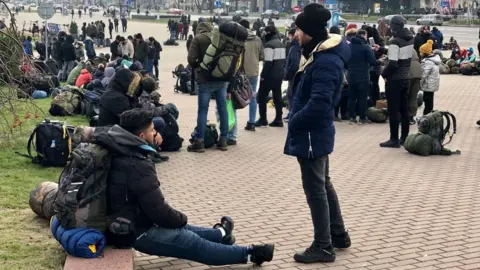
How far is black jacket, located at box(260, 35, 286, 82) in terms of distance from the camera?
12.7 meters

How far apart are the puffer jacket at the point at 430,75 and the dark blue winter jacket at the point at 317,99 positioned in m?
7.61

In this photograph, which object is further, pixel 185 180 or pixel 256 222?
pixel 185 180

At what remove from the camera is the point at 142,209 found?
5.09 metres

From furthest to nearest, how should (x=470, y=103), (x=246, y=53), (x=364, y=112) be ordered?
(x=470, y=103), (x=364, y=112), (x=246, y=53)

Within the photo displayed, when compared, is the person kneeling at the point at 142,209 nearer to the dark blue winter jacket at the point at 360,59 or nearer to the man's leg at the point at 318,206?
the man's leg at the point at 318,206

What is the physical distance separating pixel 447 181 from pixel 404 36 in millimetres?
2797

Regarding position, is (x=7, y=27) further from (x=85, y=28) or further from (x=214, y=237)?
(x=85, y=28)

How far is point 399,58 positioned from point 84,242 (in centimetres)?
695

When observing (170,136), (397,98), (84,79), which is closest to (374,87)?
(397,98)

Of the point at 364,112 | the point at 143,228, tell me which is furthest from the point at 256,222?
the point at 364,112

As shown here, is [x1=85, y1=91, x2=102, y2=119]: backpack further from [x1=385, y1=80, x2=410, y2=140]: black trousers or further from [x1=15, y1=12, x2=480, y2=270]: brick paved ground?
[x1=385, y1=80, x2=410, y2=140]: black trousers

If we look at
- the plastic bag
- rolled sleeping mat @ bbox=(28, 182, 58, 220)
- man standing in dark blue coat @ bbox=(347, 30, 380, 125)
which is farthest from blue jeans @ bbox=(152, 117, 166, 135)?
man standing in dark blue coat @ bbox=(347, 30, 380, 125)

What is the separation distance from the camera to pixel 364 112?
1398 cm

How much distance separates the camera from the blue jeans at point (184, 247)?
519 cm
